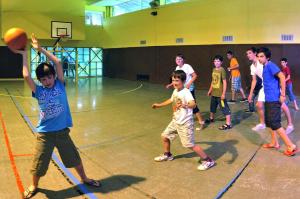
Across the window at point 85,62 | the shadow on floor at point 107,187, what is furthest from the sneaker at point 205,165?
the window at point 85,62

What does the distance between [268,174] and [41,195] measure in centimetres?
325

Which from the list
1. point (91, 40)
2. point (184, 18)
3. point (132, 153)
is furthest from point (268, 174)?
point (91, 40)

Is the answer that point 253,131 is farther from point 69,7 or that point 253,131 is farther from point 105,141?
point 69,7

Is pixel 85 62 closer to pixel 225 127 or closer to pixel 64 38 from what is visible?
pixel 64 38

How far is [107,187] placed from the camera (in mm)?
4418

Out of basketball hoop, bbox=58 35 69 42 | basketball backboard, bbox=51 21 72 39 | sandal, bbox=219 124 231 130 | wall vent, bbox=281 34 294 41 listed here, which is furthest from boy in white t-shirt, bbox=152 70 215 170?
basketball backboard, bbox=51 21 72 39

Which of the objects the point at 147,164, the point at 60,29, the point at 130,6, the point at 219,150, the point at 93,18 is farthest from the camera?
the point at 93,18

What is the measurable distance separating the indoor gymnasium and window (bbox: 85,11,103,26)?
5.54 m

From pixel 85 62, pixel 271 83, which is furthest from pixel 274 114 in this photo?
pixel 85 62

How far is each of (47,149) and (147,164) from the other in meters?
1.81

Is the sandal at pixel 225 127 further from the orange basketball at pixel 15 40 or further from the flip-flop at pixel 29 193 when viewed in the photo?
the orange basketball at pixel 15 40

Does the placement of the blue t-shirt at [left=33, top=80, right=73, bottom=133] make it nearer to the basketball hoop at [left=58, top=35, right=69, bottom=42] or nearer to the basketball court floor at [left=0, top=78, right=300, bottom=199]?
the basketball court floor at [left=0, top=78, right=300, bottom=199]

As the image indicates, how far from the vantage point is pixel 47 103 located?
404 cm

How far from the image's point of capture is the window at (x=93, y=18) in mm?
24312
